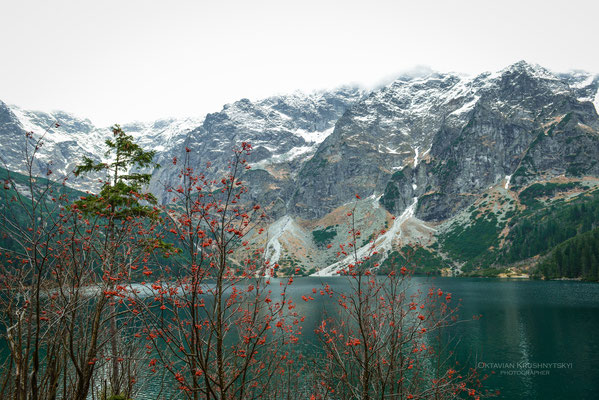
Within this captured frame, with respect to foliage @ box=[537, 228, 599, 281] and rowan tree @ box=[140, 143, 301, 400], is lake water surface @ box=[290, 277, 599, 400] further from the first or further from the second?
foliage @ box=[537, 228, 599, 281]

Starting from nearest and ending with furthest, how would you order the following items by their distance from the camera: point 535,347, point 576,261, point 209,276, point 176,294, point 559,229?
point 176,294 → point 209,276 → point 535,347 → point 576,261 → point 559,229

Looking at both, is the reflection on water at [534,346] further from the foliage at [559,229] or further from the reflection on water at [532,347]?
the foliage at [559,229]

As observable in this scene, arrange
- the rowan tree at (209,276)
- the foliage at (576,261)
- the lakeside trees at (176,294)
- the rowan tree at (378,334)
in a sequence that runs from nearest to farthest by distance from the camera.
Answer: the rowan tree at (209,276), the lakeside trees at (176,294), the rowan tree at (378,334), the foliage at (576,261)

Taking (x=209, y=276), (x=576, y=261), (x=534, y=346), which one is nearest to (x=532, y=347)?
(x=534, y=346)

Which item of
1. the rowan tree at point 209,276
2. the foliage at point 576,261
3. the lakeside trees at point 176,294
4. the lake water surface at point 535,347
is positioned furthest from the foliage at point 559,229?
the rowan tree at point 209,276

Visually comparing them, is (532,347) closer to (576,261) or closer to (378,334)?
(378,334)

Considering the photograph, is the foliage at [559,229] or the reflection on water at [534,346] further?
the foliage at [559,229]

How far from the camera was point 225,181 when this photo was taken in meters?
7.45

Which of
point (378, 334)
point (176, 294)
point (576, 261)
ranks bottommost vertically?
point (576, 261)

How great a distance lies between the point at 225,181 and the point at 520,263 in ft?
736

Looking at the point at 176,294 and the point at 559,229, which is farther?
the point at 559,229

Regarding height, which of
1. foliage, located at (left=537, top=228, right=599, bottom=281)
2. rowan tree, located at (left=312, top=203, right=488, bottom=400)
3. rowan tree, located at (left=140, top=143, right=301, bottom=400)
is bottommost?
foliage, located at (left=537, top=228, right=599, bottom=281)

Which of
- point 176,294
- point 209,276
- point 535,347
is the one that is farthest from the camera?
point 535,347

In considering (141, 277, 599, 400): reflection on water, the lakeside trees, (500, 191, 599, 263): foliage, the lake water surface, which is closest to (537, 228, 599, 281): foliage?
(500, 191, 599, 263): foliage
